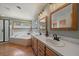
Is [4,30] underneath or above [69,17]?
underneath

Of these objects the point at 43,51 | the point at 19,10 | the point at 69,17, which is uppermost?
the point at 19,10

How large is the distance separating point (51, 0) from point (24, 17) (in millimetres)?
550

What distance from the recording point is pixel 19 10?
1.63 meters

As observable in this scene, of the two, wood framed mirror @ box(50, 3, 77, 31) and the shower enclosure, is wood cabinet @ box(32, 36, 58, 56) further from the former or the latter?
the shower enclosure

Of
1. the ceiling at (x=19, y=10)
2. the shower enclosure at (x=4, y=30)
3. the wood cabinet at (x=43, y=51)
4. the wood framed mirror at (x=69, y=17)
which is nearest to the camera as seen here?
the wood cabinet at (x=43, y=51)

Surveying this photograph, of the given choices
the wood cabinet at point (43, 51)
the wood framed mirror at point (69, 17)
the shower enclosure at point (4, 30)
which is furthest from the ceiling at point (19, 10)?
the wood cabinet at point (43, 51)

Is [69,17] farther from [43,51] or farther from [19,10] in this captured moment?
[19,10]

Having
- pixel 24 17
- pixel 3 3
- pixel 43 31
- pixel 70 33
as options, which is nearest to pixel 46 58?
pixel 70 33

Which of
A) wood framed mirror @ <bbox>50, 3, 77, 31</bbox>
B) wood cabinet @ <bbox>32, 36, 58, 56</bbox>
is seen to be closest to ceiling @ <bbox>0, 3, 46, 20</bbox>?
wood framed mirror @ <bbox>50, 3, 77, 31</bbox>

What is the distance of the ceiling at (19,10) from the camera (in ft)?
5.01

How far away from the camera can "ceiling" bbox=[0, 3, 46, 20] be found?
153cm

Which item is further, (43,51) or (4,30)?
(4,30)

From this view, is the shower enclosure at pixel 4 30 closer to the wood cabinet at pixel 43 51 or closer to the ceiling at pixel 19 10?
the ceiling at pixel 19 10

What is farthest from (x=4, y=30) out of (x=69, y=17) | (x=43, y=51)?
(x=69, y=17)
